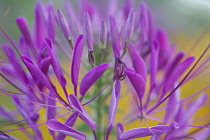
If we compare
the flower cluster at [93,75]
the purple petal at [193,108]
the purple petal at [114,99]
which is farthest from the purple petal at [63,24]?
the purple petal at [193,108]

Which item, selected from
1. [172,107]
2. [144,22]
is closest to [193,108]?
[172,107]

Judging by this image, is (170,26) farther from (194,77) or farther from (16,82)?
(16,82)

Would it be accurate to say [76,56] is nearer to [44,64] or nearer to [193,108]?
[44,64]

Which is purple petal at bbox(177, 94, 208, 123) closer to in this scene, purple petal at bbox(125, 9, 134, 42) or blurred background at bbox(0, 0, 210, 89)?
blurred background at bbox(0, 0, 210, 89)

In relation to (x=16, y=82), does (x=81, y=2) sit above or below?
above

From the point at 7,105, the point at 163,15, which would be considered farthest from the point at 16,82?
the point at 163,15

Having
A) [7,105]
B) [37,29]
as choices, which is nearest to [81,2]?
[37,29]

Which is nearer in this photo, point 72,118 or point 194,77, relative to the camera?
point 72,118
